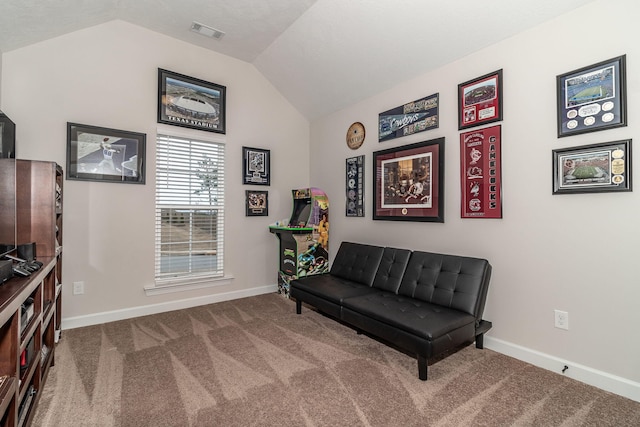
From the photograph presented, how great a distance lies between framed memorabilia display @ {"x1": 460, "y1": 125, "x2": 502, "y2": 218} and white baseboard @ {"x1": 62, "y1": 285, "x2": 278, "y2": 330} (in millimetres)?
2940

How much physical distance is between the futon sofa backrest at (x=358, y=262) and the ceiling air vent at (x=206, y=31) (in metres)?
2.97

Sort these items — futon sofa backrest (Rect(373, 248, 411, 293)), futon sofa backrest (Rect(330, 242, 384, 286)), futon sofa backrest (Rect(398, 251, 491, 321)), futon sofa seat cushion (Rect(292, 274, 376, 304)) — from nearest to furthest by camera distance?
futon sofa backrest (Rect(398, 251, 491, 321))
futon sofa seat cushion (Rect(292, 274, 376, 304))
futon sofa backrest (Rect(373, 248, 411, 293))
futon sofa backrest (Rect(330, 242, 384, 286))

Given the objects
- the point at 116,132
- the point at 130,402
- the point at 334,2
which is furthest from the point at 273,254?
the point at 334,2

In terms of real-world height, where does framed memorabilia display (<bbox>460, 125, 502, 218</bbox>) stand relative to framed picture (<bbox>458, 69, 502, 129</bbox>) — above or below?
below

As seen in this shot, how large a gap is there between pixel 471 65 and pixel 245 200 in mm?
3087

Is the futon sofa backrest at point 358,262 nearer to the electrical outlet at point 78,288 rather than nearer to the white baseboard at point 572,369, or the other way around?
the white baseboard at point 572,369

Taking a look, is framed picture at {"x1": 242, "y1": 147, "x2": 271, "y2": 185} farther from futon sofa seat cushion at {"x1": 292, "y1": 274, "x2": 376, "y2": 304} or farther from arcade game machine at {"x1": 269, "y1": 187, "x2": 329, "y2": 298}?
futon sofa seat cushion at {"x1": 292, "y1": 274, "x2": 376, "y2": 304}

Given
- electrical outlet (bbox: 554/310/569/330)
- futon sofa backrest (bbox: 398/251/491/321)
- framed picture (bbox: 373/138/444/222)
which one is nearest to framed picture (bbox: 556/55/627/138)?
framed picture (bbox: 373/138/444/222)

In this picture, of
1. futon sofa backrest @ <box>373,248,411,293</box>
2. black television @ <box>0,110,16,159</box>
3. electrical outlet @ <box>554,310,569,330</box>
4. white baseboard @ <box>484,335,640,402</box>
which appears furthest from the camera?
futon sofa backrest @ <box>373,248,411,293</box>

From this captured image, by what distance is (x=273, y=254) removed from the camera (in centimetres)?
450

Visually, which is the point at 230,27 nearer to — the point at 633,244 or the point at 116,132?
the point at 116,132

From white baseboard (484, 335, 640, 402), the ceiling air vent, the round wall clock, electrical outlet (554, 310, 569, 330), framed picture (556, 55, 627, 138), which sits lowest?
white baseboard (484, 335, 640, 402)

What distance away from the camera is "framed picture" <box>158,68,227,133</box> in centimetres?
360

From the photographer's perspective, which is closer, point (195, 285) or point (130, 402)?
point (130, 402)
